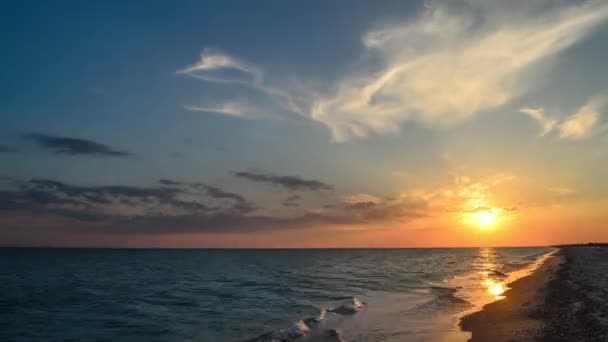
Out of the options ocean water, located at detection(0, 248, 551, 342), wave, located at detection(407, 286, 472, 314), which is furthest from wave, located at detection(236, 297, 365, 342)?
wave, located at detection(407, 286, 472, 314)

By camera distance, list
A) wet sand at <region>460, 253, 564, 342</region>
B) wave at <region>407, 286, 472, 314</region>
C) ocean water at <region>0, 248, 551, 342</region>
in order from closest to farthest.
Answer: wet sand at <region>460, 253, 564, 342</region> → ocean water at <region>0, 248, 551, 342</region> → wave at <region>407, 286, 472, 314</region>

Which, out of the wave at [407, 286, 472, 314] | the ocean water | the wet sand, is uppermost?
the wet sand

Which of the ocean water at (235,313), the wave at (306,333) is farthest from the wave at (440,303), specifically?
the wave at (306,333)

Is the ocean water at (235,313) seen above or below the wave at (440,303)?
below

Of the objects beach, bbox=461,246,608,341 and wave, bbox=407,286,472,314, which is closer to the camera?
beach, bbox=461,246,608,341

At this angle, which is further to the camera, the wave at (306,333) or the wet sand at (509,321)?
the wave at (306,333)

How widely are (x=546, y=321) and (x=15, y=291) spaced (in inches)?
2081

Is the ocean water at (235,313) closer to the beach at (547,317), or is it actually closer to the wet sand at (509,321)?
the wet sand at (509,321)

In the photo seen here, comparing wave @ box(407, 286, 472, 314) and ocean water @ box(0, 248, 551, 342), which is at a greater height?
wave @ box(407, 286, 472, 314)

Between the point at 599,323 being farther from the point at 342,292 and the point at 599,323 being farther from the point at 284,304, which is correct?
the point at 342,292

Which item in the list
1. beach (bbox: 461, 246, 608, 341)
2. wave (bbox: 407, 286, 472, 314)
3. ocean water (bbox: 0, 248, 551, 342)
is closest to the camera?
beach (bbox: 461, 246, 608, 341)

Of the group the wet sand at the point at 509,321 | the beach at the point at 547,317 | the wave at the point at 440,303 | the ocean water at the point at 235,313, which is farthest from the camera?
the wave at the point at 440,303

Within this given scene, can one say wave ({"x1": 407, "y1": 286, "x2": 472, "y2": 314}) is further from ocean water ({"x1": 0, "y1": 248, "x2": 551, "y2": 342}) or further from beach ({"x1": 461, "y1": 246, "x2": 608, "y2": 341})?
beach ({"x1": 461, "y1": 246, "x2": 608, "y2": 341})

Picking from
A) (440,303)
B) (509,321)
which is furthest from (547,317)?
(440,303)
